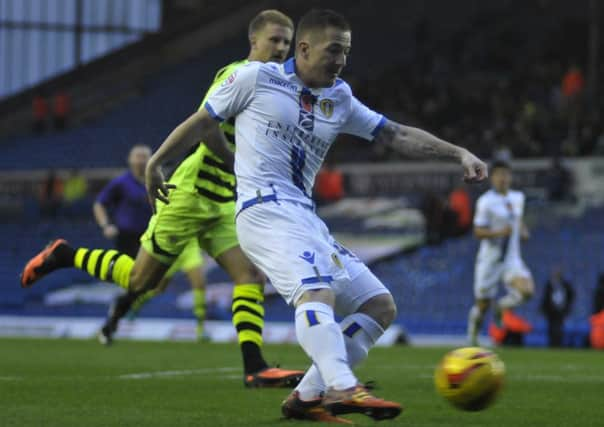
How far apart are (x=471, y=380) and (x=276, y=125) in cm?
155

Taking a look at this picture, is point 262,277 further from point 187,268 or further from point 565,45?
point 565,45

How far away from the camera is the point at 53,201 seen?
31.7m

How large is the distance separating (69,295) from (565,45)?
12.5 metres

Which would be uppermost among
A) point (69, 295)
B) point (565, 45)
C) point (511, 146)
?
point (565, 45)

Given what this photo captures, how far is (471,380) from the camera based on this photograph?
19.3 feet

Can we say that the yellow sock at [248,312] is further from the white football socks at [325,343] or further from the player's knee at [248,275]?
the white football socks at [325,343]

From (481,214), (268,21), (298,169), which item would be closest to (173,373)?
(268,21)

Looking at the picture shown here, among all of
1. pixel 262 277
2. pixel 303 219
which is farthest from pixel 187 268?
pixel 303 219

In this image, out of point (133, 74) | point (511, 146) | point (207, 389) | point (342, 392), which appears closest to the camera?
point (342, 392)

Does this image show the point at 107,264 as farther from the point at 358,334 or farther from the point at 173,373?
the point at 358,334

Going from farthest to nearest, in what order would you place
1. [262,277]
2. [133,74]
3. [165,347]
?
[133,74]
[165,347]
[262,277]

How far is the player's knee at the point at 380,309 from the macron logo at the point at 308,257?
52cm

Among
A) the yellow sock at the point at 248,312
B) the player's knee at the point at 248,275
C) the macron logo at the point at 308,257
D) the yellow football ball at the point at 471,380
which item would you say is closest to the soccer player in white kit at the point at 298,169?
the macron logo at the point at 308,257

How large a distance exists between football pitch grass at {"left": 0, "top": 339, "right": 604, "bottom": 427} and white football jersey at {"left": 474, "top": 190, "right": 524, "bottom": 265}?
2896 millimetres
